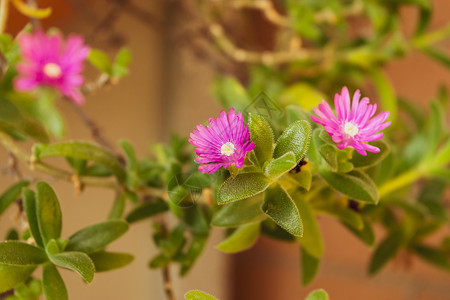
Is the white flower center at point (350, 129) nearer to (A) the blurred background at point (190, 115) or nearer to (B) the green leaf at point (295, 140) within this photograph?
(B) the green leaf at point (295, 140)

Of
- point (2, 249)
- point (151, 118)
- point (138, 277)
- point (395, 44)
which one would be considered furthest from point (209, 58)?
point (2, 249)

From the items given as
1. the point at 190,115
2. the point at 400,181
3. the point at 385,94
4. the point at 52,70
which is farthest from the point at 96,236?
the point at 190,115

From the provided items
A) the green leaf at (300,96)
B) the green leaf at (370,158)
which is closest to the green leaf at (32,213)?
the green leaf at (370,158)

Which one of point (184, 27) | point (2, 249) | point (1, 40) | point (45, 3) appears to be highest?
point (184, 27)

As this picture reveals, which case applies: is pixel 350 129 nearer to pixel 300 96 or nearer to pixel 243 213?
pixel 243 213

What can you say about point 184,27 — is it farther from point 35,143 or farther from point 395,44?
point 35,143
